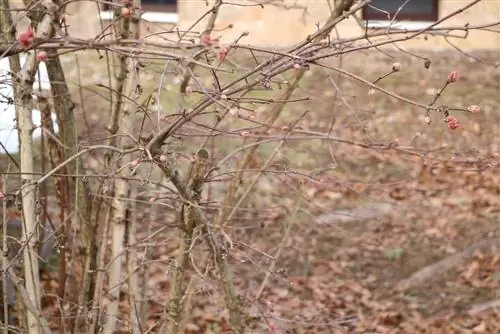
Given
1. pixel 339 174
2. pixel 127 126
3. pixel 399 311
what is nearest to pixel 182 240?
pixel 127 126

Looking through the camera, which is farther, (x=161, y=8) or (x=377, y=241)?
(x=161, y=8)

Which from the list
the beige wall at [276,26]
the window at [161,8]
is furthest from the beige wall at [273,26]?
the window at [161,8]

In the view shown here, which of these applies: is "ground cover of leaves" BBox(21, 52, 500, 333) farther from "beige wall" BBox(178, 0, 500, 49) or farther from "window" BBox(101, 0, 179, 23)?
"window" BBox(101, 0, 179, 23)

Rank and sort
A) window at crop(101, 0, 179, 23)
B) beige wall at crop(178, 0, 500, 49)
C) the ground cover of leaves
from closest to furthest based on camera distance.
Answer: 1. the ground cover of leaves
2. beige wall at crop(178, 0, 500, 49)
3. window at crop(101, 0, 179, 23)

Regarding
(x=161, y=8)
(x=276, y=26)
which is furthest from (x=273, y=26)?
(x=161, y=8)

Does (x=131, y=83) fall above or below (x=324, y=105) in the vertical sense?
above

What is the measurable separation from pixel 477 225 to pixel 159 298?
10.6ft

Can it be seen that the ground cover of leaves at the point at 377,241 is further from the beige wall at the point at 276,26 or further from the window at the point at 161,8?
the window at the point at 161,8

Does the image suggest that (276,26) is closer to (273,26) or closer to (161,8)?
(273,26)

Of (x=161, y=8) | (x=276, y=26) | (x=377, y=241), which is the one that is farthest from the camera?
(x=161, y=8)

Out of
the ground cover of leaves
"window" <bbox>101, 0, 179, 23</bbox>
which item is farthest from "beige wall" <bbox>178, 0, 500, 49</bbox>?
the ground cover of leaves

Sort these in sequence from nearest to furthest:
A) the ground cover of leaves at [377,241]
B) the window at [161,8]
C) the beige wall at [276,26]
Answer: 1. the ground cover of leaves at [377,241]
2. the beige wall at [276,26]
3. the window at [161,8]

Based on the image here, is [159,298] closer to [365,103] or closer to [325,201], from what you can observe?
[325,201]

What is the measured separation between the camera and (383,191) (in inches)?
333
